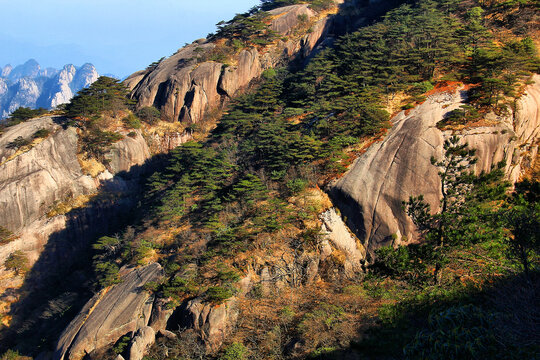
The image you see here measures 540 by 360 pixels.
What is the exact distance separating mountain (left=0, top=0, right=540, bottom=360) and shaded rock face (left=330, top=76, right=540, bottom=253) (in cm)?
12

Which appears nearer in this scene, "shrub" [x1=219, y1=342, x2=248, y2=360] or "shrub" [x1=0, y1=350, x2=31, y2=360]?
"shrub" [x1=219, y1=342, x2=248, y2=360]

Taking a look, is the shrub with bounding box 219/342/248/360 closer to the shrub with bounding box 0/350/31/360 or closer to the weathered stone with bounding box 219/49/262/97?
the shrub with bounding box 0/350/31/360

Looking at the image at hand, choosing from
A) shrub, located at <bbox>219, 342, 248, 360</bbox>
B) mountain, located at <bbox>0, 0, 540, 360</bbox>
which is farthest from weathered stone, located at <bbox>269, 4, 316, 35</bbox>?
shrub, located at <bbox>219, 342, 248, 360</bbox>

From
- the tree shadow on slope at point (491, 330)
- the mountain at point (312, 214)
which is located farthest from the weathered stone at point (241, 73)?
the tree shadow on slope at point (491, 330)

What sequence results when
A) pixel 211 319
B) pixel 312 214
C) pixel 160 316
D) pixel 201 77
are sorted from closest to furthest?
pixel 211 319
pixel 160 316
pixel 312 214
pixel 201 77

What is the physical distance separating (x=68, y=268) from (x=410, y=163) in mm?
34316

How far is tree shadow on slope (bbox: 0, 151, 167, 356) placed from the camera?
82.5ft

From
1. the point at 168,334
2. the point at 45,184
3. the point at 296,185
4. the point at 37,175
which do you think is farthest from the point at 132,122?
the point at 168,334

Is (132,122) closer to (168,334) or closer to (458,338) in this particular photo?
(168,334)

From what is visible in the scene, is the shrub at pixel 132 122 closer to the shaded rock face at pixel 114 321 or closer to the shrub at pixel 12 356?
the shaded rock face at pixel 114 321

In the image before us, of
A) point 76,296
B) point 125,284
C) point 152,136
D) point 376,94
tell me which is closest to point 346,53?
point 376,94

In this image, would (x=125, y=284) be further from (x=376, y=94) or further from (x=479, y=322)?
(x=376, y=94)

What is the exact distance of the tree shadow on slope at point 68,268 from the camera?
25141mm

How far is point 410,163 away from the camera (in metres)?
21.1
